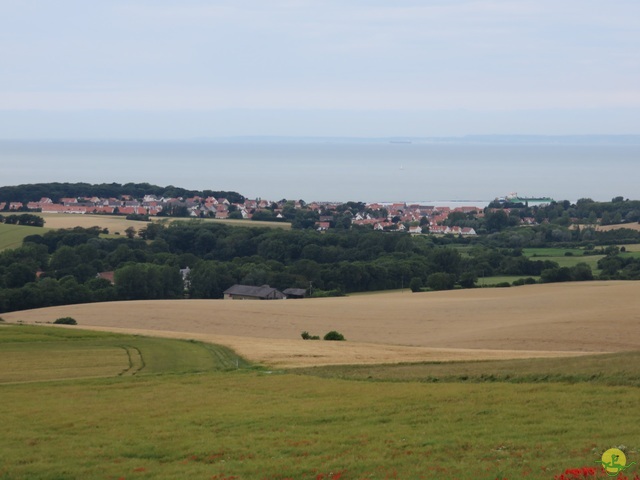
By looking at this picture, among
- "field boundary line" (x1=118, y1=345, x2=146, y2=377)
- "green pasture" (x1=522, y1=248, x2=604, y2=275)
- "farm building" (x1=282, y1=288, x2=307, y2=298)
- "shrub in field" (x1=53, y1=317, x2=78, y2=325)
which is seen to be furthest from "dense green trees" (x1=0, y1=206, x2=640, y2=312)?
"field boundary line" (x1=118, y1=345, x2=146, y2=377)

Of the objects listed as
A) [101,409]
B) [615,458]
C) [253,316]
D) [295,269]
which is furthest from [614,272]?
[615,458]

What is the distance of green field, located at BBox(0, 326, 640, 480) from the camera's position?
482 inches

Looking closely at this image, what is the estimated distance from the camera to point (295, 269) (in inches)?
2918

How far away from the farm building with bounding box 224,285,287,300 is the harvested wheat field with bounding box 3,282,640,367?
11132 millimetres

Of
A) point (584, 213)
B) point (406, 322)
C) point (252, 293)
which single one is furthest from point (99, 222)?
point (406, 322)

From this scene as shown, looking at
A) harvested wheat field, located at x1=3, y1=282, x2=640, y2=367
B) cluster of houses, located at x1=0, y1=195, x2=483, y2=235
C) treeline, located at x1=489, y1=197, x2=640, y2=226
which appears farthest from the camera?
cluster of houses, located at x1=0, y1=195, x2=483, y2=235

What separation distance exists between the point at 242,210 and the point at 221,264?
56.4 meters

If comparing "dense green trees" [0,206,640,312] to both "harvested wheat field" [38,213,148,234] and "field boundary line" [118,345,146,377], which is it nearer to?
"harvested wheat field" [38,213,148,234]

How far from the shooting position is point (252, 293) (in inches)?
2640

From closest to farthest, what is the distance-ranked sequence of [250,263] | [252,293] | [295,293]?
1. [252,293]
2. [295,293]
3. [250,263]

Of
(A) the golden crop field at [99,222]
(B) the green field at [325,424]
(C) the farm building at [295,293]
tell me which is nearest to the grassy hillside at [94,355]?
(B) the green field at [325,424]

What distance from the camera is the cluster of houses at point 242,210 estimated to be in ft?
400

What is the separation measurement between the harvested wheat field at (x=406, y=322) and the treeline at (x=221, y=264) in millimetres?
10561

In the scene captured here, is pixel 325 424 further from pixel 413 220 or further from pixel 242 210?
pixel 242 210
